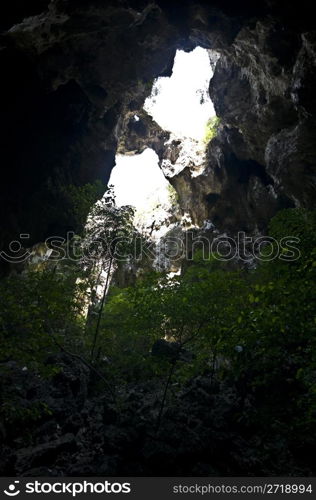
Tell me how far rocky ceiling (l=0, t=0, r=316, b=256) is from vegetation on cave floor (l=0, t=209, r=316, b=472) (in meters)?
4.94

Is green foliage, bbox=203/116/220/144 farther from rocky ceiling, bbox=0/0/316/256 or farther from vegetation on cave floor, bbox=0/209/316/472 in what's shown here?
vegetation on cave floor, bbox=0/209/316/472

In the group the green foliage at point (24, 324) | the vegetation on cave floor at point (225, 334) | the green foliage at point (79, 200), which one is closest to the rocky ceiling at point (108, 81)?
the green foliage at point (79, 200)

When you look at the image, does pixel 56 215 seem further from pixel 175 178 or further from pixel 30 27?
pixel 175 178

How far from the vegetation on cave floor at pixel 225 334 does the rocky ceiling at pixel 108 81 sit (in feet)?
16.2

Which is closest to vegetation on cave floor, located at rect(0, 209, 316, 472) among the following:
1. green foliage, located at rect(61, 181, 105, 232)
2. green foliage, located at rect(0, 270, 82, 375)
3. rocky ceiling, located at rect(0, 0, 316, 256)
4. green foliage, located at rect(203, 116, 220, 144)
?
green foliage, located at rect(0, 270, 82, 375)

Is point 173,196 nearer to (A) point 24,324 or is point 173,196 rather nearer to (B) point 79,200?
(B) point 79,200

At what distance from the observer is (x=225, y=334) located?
19.4 ft

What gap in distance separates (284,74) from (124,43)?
7.97 m

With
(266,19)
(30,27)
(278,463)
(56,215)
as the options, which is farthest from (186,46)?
(278,463)

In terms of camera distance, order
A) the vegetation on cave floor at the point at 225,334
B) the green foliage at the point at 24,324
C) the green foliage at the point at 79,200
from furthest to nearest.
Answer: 1. the green foliage at the point at 79,200
2. the green foliage at the point at 24,324
3. the vegetation on cave floor at the point at 225,334

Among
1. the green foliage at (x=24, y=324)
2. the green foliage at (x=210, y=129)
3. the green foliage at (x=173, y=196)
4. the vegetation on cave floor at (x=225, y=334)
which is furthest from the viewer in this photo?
the green foliage at (x=173, y=196)

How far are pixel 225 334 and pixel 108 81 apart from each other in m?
15.8

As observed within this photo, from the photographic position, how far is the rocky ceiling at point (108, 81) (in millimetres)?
13203

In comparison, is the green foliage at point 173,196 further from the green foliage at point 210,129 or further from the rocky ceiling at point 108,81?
the rocky ceiling at point 108,81
